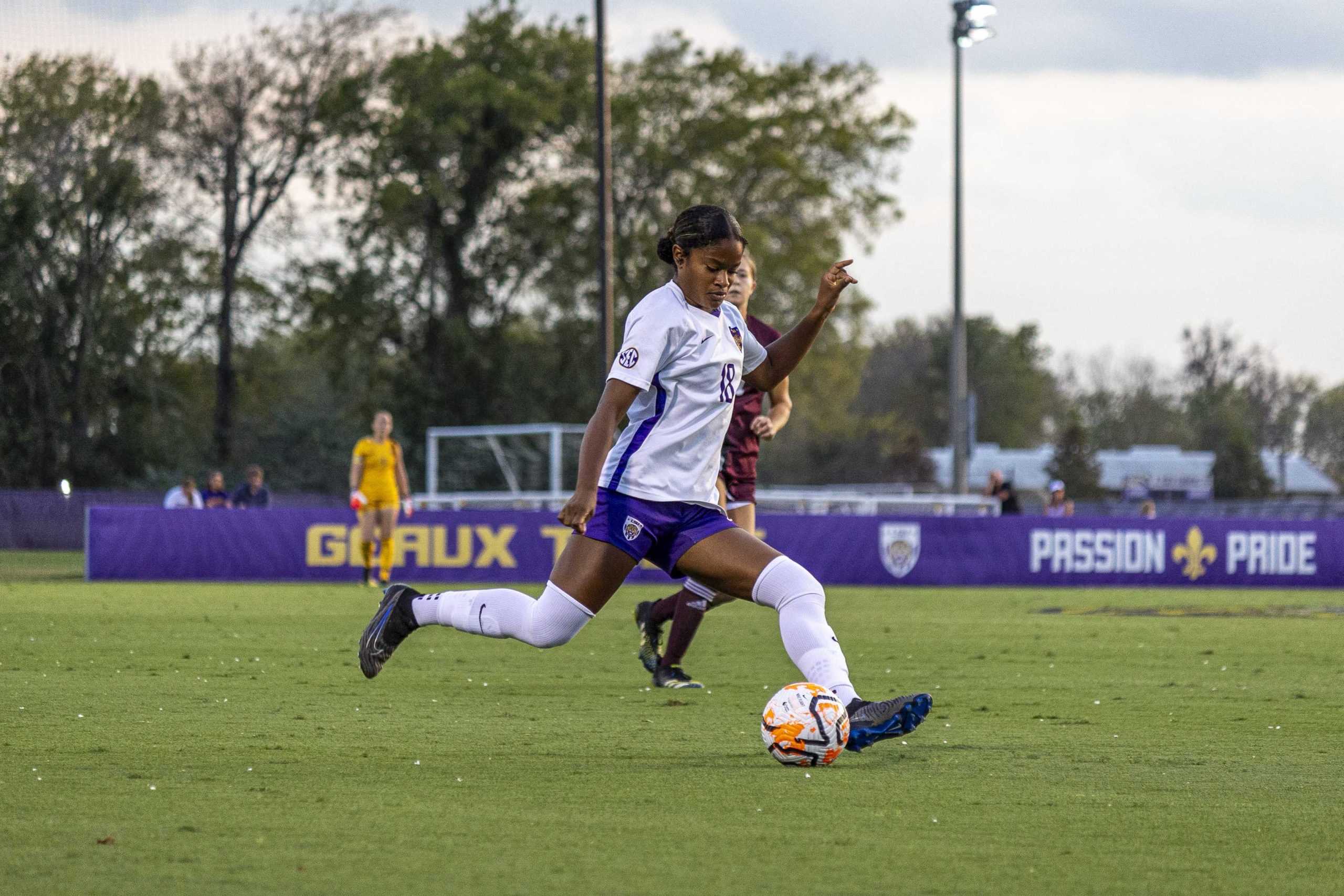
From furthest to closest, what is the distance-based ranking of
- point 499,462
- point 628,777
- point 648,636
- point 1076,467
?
point 1076,467
point 499,462
point 648,636
point 628,777

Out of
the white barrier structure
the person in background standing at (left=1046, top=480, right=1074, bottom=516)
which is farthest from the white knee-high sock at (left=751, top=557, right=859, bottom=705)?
the person in background standing at (left=1046, top=480, right=1074, bottom=516)

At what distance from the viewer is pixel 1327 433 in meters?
96.8

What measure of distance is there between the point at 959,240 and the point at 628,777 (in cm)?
2636

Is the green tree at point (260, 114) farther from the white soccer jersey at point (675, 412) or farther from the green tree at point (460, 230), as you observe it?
the white soccer jersey at point (675, 412)

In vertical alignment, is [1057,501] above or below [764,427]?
below

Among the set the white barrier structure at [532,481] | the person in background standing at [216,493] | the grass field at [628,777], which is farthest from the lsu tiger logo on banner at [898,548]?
the grass field at [628,777]

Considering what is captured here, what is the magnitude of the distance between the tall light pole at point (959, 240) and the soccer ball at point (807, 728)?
2464cm

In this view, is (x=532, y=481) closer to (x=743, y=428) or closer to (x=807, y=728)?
(x=743, y=428)

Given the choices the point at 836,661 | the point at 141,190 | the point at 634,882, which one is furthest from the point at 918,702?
the point at 141,190

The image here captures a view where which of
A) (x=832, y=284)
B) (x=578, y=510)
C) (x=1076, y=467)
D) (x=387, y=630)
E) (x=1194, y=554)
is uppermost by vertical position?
(x=1076, y=467)

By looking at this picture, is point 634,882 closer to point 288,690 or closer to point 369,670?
point 369,670

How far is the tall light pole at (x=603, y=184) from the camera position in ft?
78.8

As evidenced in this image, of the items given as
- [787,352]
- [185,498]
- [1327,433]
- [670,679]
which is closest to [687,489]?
[787,352]

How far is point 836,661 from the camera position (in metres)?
6.06
